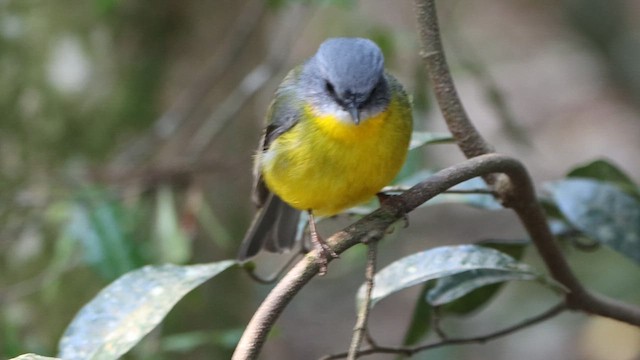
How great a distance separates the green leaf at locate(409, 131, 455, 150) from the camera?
6.24ft

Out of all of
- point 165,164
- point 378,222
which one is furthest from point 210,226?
point 378,222

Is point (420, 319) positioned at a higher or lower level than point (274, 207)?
lower

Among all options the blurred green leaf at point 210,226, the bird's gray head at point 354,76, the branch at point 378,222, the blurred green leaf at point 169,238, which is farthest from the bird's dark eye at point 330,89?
the blurred green leaf at point 210,226

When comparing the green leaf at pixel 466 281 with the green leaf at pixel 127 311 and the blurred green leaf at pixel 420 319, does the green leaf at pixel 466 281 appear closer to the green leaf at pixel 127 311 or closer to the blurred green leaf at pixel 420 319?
the blurred green leaf at pixel 420 319

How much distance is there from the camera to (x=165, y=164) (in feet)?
10.1

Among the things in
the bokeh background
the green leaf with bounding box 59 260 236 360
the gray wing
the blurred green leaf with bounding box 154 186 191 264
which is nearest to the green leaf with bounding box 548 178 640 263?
the bokeh background

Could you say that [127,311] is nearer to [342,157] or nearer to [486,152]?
[342,157]

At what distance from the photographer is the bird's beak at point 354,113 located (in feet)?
6.07

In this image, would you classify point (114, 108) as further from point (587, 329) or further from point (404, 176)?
point (587, 329)

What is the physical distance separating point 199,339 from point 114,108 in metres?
1.43

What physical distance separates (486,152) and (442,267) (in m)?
0.22

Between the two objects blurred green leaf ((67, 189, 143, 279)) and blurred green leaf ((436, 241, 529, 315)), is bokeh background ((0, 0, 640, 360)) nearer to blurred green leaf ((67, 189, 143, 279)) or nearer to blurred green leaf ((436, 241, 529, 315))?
blurred green leaf ((67, 189, 143, 279))

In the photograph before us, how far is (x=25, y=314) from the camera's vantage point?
117 inches

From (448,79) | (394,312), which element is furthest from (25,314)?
(394,312)
